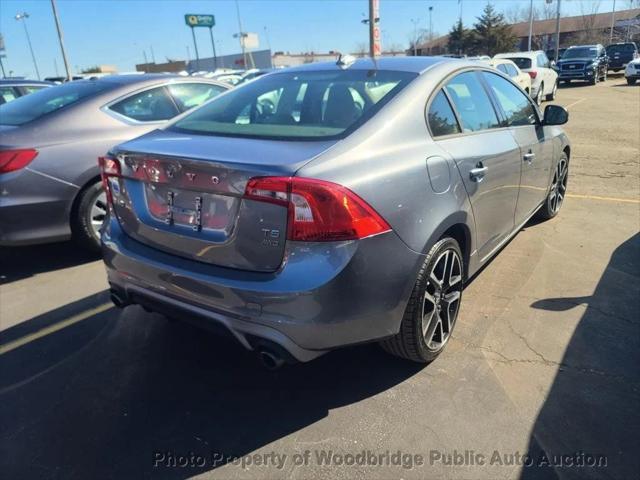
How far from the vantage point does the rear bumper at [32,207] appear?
13.2 feet

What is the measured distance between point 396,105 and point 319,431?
1.67 metres

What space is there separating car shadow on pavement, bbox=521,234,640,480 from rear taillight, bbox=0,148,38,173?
4.06m

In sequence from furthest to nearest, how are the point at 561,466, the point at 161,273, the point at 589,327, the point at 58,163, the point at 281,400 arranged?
1. the point at 58,163
2. the point at 589,327
3. the point at 281,400
4. the point at 161,273
5. the point at 561,466

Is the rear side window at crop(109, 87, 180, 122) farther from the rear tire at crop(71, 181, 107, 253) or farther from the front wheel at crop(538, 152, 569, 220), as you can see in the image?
the front wheel at crop(538, 152, 569, 220)

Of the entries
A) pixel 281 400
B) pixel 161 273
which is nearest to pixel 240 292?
pixel 161 273

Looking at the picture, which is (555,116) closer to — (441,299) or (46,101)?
(441,299)

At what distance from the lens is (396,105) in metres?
2.62

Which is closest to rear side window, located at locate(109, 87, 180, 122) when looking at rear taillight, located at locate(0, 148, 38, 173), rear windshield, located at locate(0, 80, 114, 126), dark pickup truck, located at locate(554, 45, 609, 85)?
rear windshield, located at locate(0, 80, 114, 126)

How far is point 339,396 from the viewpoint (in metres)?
2.68

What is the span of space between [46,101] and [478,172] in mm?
4084

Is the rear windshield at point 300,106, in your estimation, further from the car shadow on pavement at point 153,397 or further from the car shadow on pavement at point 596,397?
the car shadow on pavement at point 596,397

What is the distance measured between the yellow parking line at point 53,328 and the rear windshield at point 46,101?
1879mm

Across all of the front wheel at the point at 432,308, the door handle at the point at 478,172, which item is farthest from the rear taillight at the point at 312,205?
the door handle at the point at 478,172

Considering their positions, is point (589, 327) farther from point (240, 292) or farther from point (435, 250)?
point (240, 292)
